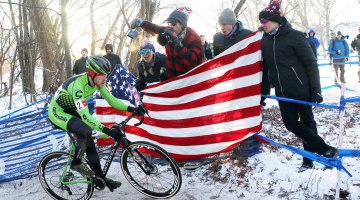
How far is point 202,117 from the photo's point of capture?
16.9 ft

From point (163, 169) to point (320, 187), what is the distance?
2079 millimetres

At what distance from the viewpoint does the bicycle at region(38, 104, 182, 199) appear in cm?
486

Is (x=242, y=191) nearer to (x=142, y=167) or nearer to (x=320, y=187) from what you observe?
(x=320, y=187)

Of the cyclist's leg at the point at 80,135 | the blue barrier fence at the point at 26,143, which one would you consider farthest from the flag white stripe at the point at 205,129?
the blue barrier fence at the point at 26,143

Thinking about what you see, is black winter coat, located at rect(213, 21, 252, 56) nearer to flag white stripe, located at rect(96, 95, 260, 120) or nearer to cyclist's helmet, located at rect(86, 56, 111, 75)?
flag white stripe, located at rect(96, 95, 260, 120)

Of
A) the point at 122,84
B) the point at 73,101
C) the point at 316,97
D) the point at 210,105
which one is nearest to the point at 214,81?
the point at 210,105

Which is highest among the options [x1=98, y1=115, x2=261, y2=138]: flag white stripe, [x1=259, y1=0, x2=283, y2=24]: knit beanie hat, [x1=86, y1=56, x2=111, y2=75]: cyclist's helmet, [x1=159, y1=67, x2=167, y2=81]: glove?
[x1=259, y1=0, x2=283, y2=24]: knit beanie hat

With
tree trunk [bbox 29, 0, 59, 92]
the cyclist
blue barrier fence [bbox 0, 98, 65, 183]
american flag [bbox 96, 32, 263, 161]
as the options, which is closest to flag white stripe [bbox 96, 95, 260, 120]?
american flag [bbox 96, 32, 263, 161]

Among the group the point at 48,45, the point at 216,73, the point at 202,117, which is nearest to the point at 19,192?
the point at 202,117

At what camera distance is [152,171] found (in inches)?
198

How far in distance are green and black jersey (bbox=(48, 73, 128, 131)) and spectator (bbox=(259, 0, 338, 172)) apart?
2199mm

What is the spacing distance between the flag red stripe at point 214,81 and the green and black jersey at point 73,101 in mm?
794

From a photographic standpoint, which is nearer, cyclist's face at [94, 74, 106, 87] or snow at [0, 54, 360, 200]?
snow at [0, 54, 360, 200]

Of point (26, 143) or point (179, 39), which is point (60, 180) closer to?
point (26, 143)
